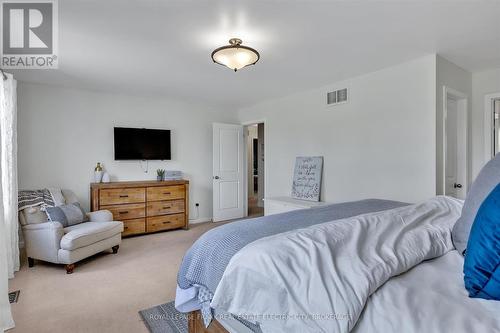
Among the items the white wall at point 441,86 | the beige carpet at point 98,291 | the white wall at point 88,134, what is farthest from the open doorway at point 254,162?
the white wall at point 441,86

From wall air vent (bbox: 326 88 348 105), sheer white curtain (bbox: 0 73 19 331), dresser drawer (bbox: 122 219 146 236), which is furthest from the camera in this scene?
dresser drawer (bbox: 122 219 146 236)

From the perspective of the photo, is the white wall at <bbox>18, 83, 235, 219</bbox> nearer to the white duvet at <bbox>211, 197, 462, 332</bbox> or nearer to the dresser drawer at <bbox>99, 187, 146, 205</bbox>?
the dresser drawer at <bbox>99, 187, 146, 205</bbox>

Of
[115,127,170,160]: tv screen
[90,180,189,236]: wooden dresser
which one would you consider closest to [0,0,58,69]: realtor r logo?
[115,127,170,160]: tv screen

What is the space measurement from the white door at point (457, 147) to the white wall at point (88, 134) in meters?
3.99

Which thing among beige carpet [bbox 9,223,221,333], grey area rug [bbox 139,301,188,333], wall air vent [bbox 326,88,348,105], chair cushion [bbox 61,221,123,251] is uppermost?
wall air vent [bbox 326,88,348,105]

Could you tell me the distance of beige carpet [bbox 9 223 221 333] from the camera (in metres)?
2.08

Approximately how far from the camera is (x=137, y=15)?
2.15m

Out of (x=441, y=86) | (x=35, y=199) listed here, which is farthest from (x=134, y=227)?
(x=441, y=86)

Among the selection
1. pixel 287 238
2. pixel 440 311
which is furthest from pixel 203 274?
pixel 440 311

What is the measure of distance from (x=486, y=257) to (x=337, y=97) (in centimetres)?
332

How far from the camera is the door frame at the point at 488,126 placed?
3441 mm

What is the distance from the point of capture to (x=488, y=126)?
3.47 m

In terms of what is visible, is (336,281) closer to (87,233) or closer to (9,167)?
(87,233)

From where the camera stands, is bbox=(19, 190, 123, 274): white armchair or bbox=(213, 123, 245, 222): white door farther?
bbox=(213, 123, 245, 222): white door
